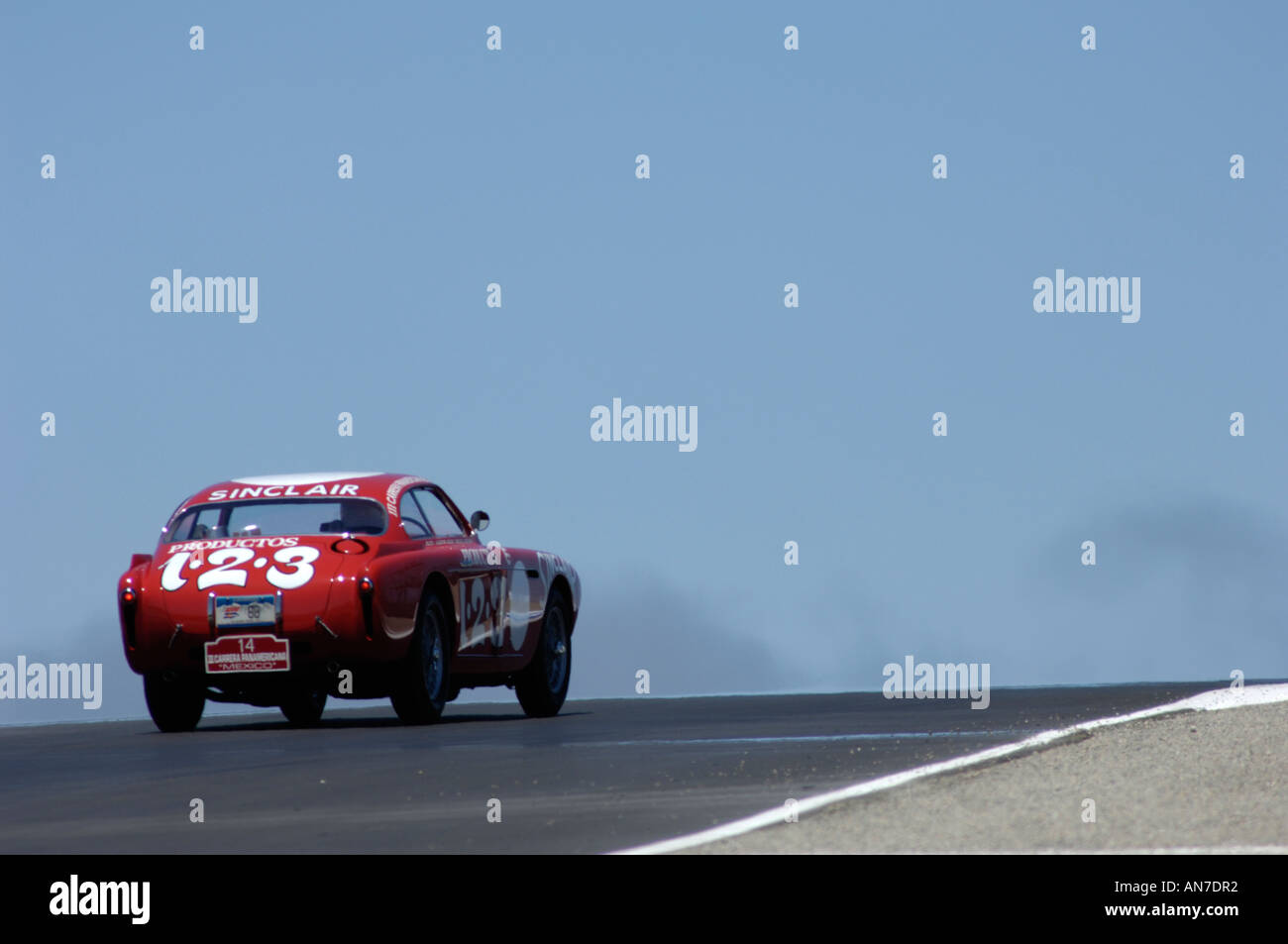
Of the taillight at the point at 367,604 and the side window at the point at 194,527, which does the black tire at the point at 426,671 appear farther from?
the side window at the point at 194,527

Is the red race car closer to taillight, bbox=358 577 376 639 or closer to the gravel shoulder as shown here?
taillight, bbox=358 577 376 639

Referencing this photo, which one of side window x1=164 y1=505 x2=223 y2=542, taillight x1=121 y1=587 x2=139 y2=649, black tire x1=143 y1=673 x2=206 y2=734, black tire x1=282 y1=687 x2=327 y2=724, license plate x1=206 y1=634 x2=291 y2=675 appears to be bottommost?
black tire x1=282 y1=687 x2=327 y2=724

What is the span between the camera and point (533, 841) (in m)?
7.26

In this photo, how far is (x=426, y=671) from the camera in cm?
1465

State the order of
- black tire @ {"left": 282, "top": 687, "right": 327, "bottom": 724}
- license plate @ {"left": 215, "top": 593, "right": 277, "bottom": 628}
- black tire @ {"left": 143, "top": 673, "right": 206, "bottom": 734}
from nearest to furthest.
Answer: license plate @ {"left": 215, "top": 593, "right": 277, "bottom": 628} < black tire @ {"left": 143, "top": 673, "right": 206, "bottom": 734} < black tire @ {"left": 282, "top": 687, "right": 327, "bottom": 724}

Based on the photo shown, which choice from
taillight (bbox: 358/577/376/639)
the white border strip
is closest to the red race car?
taillight (bbox: 358/577/376/639)

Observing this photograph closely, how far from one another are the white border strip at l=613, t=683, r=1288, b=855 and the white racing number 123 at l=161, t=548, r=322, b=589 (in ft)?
16.9

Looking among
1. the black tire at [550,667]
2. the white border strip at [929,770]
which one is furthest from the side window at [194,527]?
the white border strip at [929,770]

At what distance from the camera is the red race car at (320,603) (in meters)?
14.0

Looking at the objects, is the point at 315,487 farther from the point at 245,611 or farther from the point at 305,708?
the point at 305,708

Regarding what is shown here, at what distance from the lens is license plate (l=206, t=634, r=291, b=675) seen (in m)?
14.1

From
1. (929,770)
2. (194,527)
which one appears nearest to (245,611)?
(194,527)
